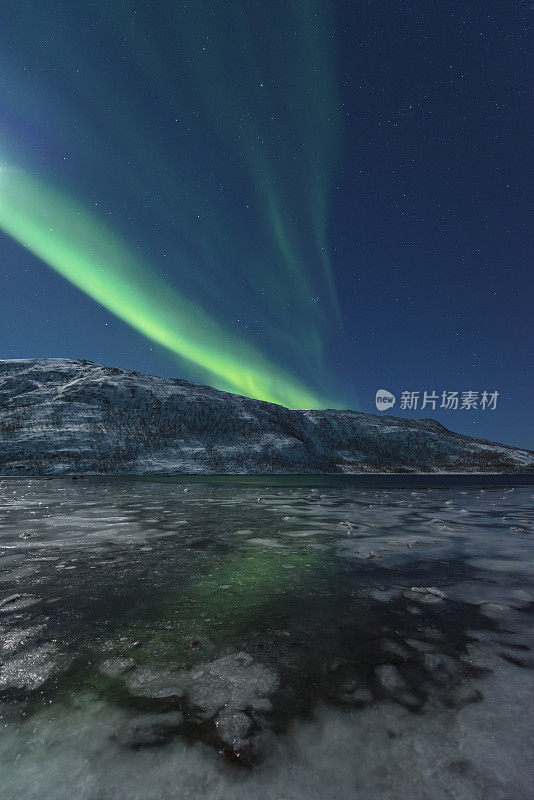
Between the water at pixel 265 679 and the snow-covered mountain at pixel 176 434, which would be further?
the snow-covered mountain at pixel 176 434

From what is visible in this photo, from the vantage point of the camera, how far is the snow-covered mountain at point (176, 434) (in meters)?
99.3

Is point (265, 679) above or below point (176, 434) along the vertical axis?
above

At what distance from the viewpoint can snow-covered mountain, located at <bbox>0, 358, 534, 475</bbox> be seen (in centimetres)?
9931

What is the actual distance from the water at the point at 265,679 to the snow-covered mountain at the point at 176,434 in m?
100.0

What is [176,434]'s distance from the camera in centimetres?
11644

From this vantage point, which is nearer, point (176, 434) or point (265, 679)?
point (265, 679)

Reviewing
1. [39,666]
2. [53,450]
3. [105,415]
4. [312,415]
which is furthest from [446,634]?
[312,415]

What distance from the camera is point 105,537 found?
7.31 m

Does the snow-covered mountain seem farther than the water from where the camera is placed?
Yes

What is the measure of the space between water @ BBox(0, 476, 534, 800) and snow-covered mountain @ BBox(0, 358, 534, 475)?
328 feet

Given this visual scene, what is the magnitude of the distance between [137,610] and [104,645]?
730 millimetres

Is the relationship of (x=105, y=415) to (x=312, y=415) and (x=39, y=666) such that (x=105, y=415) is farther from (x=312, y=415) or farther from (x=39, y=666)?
(x=39, y=666)

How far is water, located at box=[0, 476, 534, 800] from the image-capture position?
1.66 m

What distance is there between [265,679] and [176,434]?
11816cm
